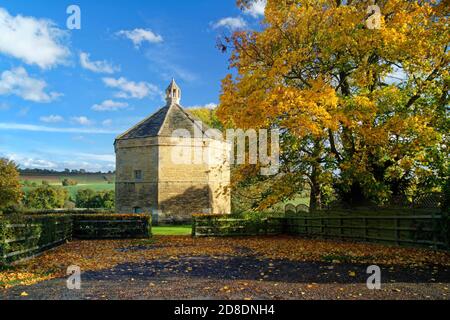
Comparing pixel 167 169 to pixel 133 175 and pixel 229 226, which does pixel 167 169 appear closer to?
pixel 133 175

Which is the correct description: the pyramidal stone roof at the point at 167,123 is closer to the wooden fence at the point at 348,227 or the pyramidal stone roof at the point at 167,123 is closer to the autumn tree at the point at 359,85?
the wooden fence at the point at 348,227

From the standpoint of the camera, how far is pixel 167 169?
34.1 meters

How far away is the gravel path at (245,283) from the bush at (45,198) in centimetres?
5198

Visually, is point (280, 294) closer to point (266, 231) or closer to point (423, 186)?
point (423, 186)

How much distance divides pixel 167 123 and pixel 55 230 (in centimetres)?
1971

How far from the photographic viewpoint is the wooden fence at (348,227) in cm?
1314

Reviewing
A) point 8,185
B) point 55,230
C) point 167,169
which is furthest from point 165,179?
point 55,230

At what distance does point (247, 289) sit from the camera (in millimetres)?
7578

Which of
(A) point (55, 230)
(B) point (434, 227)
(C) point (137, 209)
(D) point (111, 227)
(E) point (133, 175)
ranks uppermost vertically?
(E) point (133, 175)

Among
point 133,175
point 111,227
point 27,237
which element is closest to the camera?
point 27,237

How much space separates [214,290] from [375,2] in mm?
14869

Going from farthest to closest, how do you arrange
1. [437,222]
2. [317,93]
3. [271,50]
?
1. [271,50]
2. [317,93]
3. [437,222]

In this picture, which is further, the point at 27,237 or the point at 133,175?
the point at 133,175
